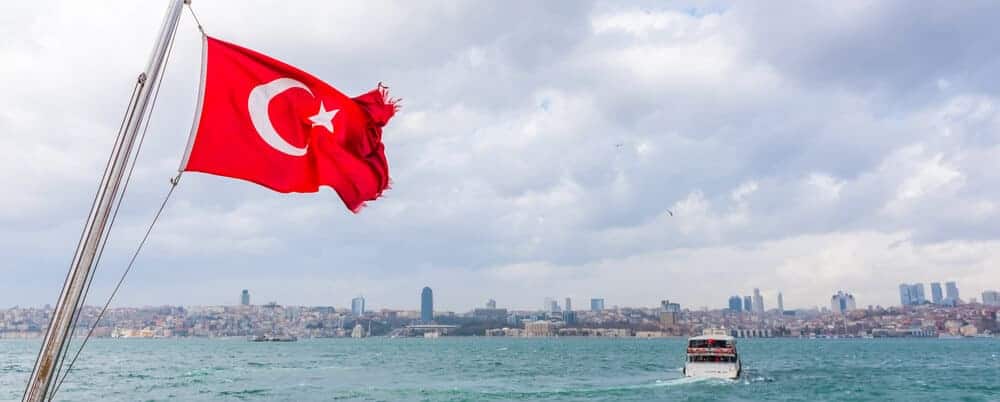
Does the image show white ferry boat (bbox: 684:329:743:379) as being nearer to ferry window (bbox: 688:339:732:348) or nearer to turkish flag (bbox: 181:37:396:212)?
ferry window (bbox: 688:339:732:348)

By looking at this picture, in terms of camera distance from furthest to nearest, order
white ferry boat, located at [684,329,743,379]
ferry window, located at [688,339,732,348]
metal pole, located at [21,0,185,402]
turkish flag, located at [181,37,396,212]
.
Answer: ferry window, located at [688,339,732,348]
white ferry boat, located at [684,329,743,379]
turkish flag, located at [181,37,396,212]
metal pole, located at [21,0,185,402]

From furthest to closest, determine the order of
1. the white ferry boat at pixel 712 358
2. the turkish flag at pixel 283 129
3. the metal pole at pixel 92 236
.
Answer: the white ferry boat at pixel 712 358, the turkish flag at pixel 283 129, the metal pole at pixel 92 236

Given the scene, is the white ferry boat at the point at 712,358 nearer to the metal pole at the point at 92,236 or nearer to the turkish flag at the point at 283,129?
the turkish flag at the point at 283,129

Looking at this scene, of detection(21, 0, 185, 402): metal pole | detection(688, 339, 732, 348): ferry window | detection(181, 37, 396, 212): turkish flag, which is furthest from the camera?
detection(688, 339, 732, 348): ferry window

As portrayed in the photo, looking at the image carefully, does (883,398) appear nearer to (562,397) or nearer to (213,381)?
(562,397)

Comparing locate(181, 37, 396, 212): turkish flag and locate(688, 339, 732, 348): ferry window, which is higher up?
locate(181, 37, 396, 212): turkish flag

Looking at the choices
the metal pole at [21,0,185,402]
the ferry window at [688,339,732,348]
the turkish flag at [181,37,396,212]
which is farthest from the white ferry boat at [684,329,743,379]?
the metal pole at [21,0,185,402]

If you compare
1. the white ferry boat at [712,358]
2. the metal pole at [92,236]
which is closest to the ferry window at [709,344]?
the white ferry boat at [712,358]
